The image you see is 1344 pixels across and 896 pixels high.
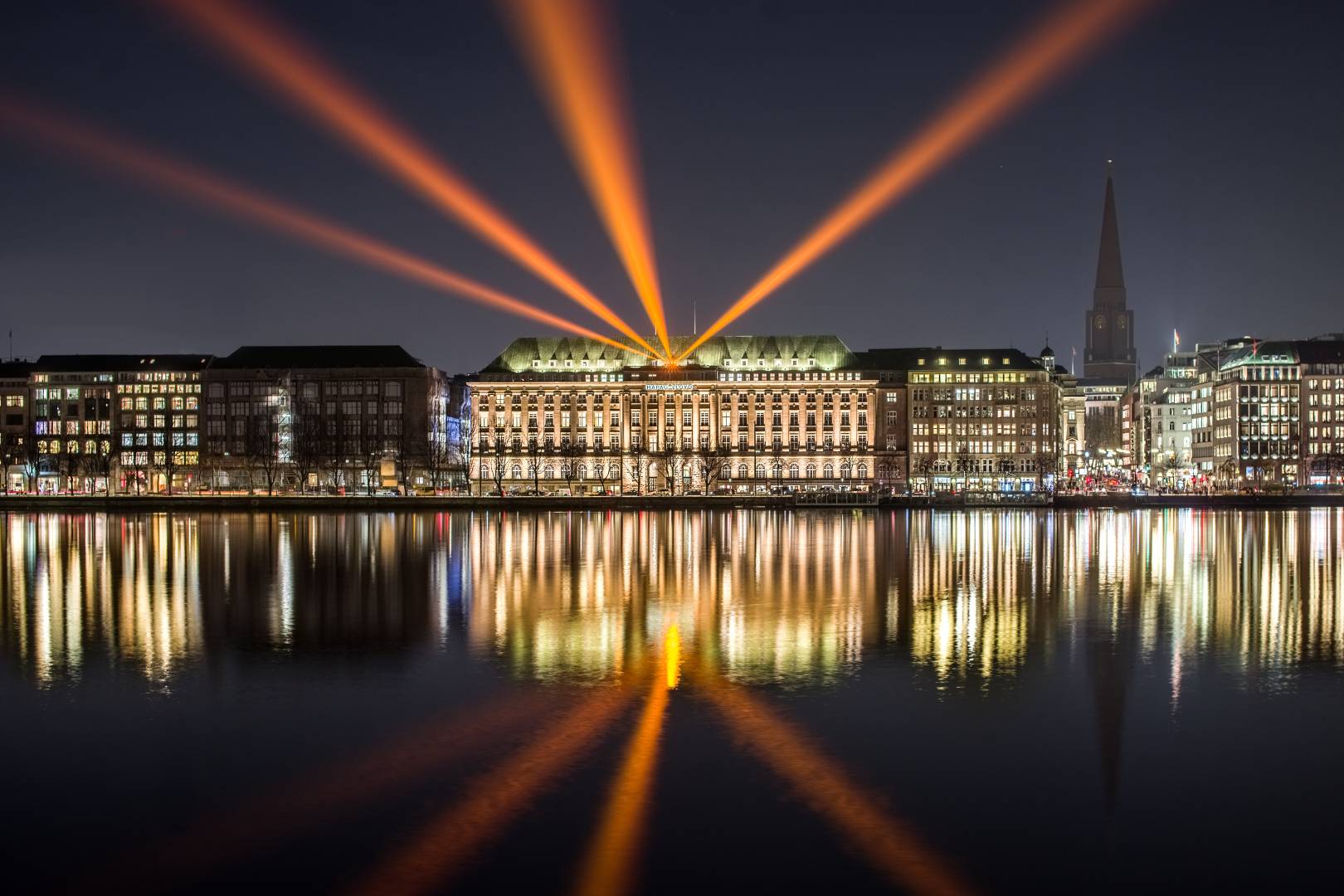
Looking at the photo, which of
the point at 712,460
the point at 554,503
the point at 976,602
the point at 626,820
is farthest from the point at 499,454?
the point at 626,820

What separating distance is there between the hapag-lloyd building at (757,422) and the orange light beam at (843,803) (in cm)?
14010

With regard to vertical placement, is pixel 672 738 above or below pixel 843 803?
above

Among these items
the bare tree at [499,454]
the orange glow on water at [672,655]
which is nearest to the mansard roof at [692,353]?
the bare tree at [499,454]

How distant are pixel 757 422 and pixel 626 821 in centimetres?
14990

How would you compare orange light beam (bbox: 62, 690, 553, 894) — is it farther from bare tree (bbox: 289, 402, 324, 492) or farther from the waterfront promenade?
bare tree (bbox: 289, 402, 324, 492)

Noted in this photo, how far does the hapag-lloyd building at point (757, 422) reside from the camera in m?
160

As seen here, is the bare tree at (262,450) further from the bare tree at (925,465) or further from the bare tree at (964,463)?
the bare tree at (964,463)

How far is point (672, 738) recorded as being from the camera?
16.9m

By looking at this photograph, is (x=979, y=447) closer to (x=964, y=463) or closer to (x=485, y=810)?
(x=964, y=463)

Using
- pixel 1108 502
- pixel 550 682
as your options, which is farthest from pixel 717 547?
pixel 1108 502

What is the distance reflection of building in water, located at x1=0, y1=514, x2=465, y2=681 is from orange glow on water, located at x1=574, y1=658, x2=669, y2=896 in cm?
1000

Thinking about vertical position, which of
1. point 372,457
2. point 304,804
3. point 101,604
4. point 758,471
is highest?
point 372,457

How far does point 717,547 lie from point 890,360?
11691 cm

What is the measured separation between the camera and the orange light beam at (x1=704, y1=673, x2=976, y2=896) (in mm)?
12125
